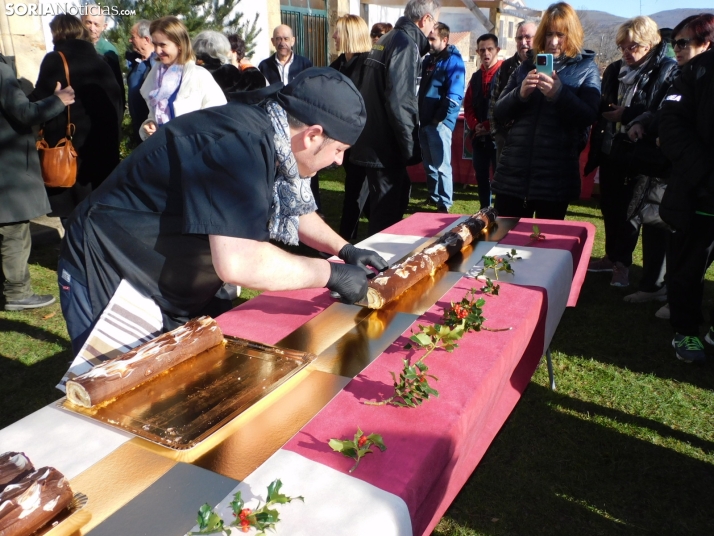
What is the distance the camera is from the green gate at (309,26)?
39.3ft

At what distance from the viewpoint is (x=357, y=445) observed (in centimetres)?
120

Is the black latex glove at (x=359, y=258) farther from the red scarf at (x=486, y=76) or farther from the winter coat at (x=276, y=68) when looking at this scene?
the red scarf at (x=486, y=76)

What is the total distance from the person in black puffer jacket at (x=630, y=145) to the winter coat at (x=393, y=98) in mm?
1440

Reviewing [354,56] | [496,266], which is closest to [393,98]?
[354,56]

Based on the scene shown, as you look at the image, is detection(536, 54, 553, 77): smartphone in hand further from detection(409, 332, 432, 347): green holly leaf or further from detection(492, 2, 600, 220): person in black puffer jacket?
detection(409, 332, 432, 347): green holly leaf

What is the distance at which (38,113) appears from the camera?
3676mm

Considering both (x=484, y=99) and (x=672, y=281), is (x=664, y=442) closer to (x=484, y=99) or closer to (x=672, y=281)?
(x=672, y=281)

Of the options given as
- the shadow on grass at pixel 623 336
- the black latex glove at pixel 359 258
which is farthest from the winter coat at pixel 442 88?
the black latex glove at pixel 359 258

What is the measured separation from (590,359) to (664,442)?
2.51 feet

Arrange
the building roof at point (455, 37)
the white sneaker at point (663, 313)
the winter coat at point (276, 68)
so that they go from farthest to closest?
the building roof at point (455, 37) → the winter coat at point (276, 68) → the white sneaker at point (663, 313)

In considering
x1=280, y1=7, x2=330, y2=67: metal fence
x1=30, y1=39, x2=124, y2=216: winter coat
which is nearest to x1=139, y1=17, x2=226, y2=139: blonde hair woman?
x1=30, y1=39, x2=124, y2=216: winter coat

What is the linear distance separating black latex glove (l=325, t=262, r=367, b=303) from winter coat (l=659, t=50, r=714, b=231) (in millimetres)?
2061

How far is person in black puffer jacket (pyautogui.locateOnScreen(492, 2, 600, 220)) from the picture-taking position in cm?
356

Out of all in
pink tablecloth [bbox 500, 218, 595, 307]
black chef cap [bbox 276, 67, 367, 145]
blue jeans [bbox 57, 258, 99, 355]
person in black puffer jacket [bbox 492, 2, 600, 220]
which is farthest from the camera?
person in black puffer jacket [bbox 492, 2, 600, 220]
